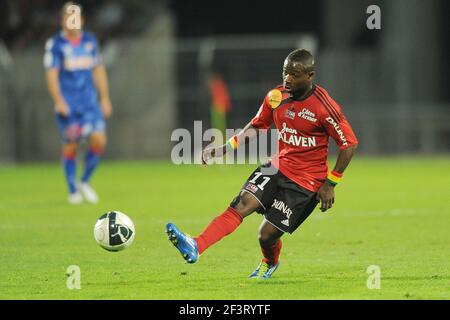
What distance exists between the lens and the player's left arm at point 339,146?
814 cm

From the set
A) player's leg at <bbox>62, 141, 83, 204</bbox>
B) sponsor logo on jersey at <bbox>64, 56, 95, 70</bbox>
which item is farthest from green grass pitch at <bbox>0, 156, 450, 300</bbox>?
sponsor logo on jersey at <bbox>64, 56, 95, 70</bbox>

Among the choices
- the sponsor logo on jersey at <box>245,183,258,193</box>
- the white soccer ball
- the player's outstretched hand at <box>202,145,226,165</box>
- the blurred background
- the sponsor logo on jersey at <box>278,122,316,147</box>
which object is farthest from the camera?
the blurred background

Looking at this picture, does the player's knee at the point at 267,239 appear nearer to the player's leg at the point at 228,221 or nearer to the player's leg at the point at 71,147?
the player's leg at the point at 228,221

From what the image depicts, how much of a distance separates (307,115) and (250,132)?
0.62 m

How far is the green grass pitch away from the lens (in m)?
7.89

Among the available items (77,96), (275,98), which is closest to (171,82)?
(77,96)

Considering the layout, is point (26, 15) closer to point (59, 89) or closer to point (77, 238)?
point (59, 89)

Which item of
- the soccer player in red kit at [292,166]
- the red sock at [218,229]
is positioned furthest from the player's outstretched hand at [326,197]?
the red sock at [218,229]

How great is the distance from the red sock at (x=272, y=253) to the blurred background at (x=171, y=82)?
16.8 metres

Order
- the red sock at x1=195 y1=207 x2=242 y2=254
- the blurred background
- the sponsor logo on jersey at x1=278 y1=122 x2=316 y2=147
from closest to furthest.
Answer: the red sock at x1=195 y1=207 x2=242 y2=254, the sponsor logo on jersey at x1=278 y1=122 x2=316 y2=147, the blurred background

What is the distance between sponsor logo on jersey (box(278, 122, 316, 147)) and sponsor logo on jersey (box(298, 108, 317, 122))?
0.16 m

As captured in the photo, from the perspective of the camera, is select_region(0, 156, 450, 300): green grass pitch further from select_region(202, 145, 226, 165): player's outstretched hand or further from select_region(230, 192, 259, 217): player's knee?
select_region(202, 145, 226, 165): player's outstretched hand

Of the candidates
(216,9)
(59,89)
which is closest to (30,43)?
(216,9)

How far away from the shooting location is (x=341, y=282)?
818 cm
